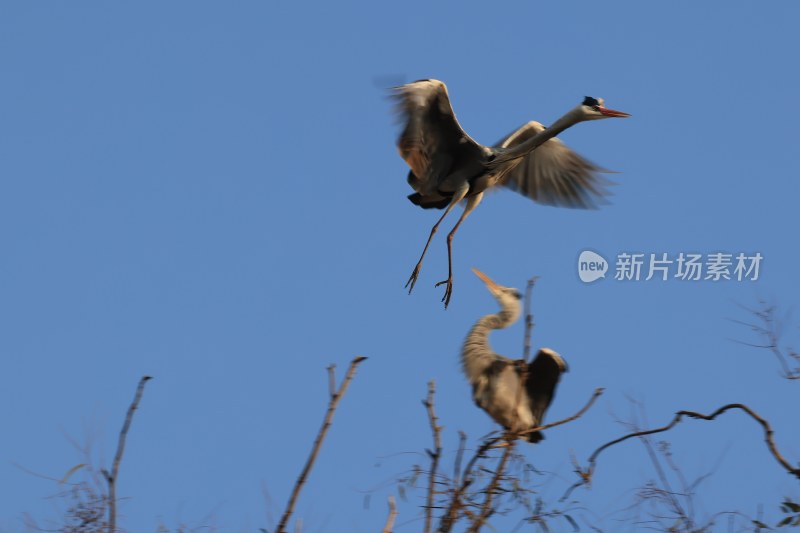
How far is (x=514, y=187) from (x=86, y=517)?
24.0ft

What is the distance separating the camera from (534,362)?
319 inches

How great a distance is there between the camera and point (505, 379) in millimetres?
8273

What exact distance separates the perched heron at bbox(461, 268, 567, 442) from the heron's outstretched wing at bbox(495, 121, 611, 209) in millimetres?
3552

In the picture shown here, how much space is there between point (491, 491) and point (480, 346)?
3.23 m

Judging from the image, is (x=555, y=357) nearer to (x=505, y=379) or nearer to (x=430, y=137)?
(x=505, y=379)

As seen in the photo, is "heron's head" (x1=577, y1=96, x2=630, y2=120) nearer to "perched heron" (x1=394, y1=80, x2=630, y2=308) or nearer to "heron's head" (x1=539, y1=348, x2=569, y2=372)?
"perched heron" (x1=394, y1=80, x2=630, y2=308)

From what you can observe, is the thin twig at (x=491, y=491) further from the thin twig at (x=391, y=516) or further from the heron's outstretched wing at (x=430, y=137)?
the heron's outstretched wing at (x=430, y=137)

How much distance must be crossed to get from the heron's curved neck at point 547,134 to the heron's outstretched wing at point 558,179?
1.01 m

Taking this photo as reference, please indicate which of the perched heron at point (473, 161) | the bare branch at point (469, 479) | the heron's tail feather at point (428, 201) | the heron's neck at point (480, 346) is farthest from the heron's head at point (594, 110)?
the bare branch at point (469, 479)

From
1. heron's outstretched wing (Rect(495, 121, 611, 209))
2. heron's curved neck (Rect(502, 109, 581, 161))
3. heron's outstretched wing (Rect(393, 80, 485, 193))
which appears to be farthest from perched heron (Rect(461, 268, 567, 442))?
heron's outstretched wing (Rect(495, 121, 611, 209))

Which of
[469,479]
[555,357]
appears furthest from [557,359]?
[469,479]

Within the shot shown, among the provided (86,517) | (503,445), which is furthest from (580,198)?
(86,517)

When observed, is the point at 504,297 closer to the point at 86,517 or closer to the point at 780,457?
the point at 780,457

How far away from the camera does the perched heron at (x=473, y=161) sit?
33.3 ft
